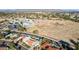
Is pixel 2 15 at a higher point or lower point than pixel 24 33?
higher

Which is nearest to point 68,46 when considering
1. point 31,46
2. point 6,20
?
point 31,46

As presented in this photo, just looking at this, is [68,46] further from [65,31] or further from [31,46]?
[31,46]

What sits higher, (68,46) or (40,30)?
(40,30)

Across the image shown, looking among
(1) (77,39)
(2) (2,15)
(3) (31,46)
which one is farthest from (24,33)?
(1) (77,39)
